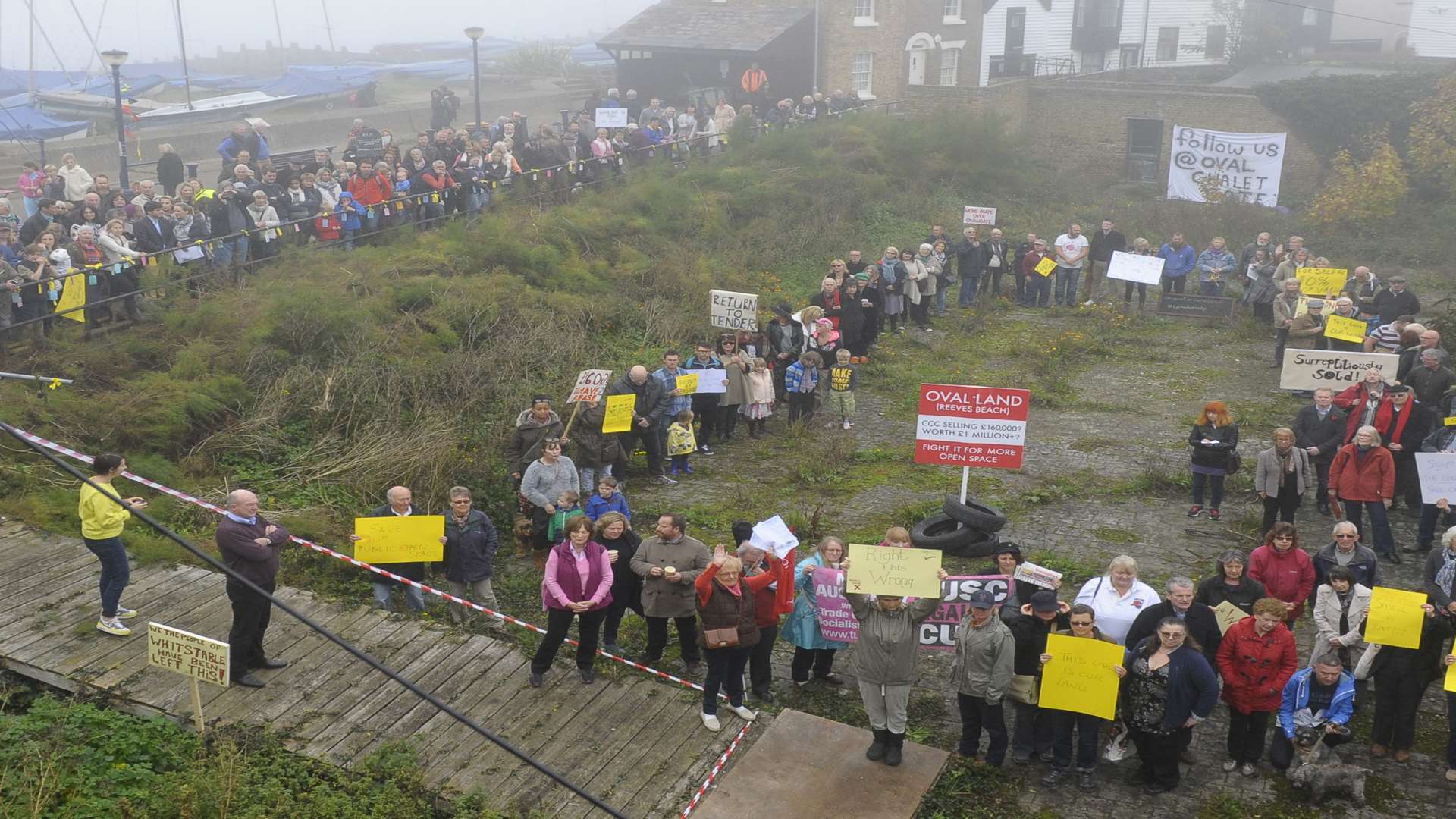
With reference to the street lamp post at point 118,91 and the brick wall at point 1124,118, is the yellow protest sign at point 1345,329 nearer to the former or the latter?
the brick wall at point 1124,118

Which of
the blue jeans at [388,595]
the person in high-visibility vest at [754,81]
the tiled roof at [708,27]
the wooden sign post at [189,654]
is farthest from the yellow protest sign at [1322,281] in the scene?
the tiled roof at [708,27]

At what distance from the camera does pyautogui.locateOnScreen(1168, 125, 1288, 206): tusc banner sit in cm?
2753

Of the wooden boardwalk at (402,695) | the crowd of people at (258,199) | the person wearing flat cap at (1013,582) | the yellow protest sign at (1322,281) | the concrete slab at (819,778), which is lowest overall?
the concrete slab at (819,778)

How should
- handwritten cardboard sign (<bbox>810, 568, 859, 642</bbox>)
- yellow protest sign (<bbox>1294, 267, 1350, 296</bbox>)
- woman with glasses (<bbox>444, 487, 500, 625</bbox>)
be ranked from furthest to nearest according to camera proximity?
yellow protest sign (<bbox>1294, 267, 1350, 296</bbox>), woman with glasses (<bbox>444, 487, 500, 625</bbox>), handwritten cardboard sign (<bbox>810, 568, 859, 642</bbox>)

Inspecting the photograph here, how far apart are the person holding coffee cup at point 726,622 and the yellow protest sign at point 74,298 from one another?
31.6ft

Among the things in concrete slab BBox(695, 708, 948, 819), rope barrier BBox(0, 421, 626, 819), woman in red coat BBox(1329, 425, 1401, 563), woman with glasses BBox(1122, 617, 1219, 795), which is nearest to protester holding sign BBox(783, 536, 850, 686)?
concrete slab BBox(695, 708, 948, 819)

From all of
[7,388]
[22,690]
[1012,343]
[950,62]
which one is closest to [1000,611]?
[22,690]

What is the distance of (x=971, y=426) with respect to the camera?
40.0 feet

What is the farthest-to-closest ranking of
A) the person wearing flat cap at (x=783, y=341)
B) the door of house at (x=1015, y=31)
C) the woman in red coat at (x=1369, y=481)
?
1. the door of house at (x=1015, y=31)
2. the person wearing flat cap at (x=783, y=341)
3. the woman in red coat at (x=1369, y=481)

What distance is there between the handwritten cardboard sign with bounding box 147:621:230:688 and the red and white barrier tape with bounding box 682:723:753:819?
3.17 meters

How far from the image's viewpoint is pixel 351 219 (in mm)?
19250

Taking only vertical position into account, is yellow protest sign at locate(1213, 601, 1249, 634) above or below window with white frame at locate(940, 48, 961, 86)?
below

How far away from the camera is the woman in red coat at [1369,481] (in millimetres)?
11984

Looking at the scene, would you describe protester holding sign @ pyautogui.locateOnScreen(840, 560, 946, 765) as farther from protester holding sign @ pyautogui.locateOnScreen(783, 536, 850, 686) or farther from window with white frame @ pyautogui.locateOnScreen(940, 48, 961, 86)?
window with white frame @ pyautogui.locateOnScreen(940, 48, 961, 86)
